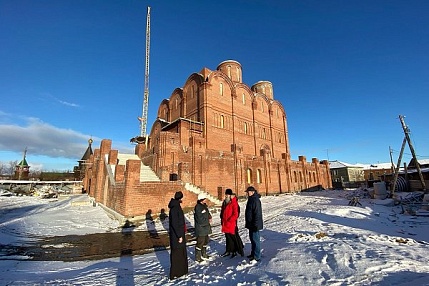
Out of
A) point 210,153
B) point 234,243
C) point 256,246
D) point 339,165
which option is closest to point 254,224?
point 256,246

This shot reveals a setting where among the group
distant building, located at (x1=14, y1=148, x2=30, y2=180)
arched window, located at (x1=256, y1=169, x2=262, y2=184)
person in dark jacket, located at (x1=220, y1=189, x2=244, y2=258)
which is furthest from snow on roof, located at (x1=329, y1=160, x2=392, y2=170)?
distant building, located at (x1=14, y1=148, x2=30, y2=180)

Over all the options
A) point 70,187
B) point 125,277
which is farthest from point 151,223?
point 70,187

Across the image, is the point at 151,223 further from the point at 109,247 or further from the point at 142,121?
the point at 142,121

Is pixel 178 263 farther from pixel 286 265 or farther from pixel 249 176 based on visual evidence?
pixel 249 176

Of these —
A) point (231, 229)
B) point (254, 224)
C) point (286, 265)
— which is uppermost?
point (254, 224)

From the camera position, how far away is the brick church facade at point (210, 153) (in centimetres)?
1458

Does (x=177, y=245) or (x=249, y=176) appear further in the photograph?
(x=249, y=176)

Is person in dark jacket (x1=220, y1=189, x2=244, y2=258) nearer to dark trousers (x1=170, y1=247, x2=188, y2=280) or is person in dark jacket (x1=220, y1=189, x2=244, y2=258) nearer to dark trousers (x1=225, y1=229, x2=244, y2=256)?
dark trousers (x1=225, y1=229, x2=244, y2=256)

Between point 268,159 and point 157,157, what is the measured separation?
15117mm

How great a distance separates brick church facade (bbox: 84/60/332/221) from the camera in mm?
14578

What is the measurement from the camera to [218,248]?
6895 millimetres

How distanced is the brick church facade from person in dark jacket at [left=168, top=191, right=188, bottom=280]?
8.80 meters

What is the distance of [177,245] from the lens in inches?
193

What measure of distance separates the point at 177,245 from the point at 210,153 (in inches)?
656
